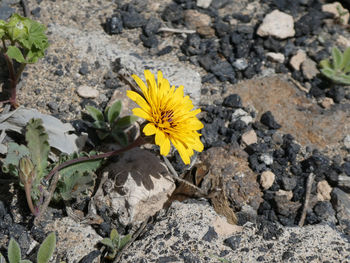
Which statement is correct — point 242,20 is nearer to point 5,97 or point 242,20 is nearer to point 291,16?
point 291,16

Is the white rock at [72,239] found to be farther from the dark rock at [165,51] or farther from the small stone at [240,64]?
the small stone at [240,64]

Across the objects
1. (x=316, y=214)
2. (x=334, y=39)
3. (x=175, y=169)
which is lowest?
(x=316, y=214)

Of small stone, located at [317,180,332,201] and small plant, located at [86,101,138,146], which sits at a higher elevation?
small plant, located at [86,101,138,146]

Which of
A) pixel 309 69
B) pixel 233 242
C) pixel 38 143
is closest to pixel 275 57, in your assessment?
pixel 309 69

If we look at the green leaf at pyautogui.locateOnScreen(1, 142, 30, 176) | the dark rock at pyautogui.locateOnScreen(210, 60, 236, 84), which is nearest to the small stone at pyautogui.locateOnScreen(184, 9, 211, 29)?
the dark rock at pyautogui.locateOnScreen(210, 60, 236, 84)

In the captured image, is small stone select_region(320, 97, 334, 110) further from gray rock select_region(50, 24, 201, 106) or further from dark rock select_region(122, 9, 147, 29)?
dark rock select_region(122, 9, 147, 29)

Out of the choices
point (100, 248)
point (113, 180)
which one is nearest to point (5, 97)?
point (113, 180)
